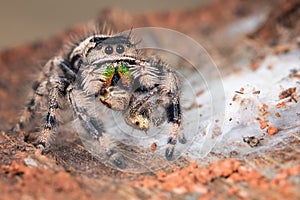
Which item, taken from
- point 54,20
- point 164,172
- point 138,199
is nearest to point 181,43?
point 54,20

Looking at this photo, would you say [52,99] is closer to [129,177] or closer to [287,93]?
[129,177]

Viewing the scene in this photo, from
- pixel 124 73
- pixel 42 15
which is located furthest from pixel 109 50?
pixel 42 15

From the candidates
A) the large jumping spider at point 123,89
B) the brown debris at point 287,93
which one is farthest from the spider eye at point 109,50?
the brown debris at point 287,93

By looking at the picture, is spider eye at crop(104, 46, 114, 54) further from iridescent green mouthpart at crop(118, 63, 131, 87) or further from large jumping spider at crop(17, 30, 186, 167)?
iridescent green mouthpart at crop(118, 63, 131, 87)

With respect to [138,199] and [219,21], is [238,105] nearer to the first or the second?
[138,199]

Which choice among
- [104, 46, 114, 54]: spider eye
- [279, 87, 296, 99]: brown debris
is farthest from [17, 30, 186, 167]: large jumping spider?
[279, 87, 296, 99]: brown debris
